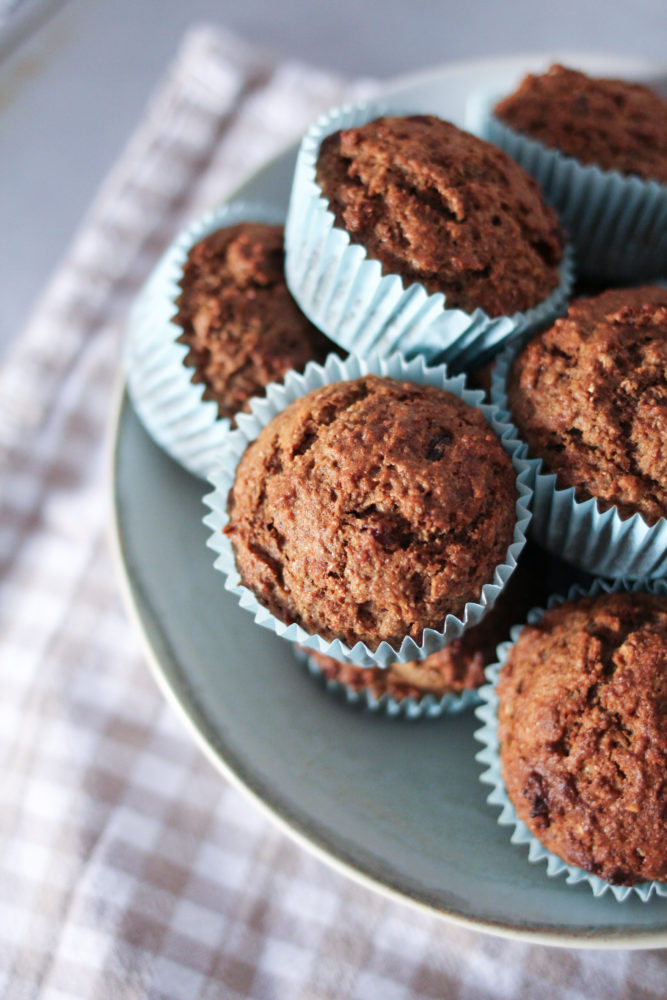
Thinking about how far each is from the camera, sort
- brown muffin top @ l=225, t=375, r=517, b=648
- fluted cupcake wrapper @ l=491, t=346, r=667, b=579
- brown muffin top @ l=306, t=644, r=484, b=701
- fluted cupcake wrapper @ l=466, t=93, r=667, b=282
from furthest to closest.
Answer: fluted cupcake wrapper @ l=466, t=93, r=667, b=282 < brown muffin top @ l=306, t=644, r=484, b=701 < fluted cupcake wrapper @ l=491, t=346, r=667, b=579 < brown muffin top @ l=225, t=375, r=517, b=648

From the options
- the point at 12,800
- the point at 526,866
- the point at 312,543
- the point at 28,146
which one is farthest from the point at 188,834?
the point at 28,146

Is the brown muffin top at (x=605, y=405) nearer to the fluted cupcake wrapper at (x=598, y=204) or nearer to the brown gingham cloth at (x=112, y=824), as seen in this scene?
the fluted cupcake wrapper at (x=598, y=204)

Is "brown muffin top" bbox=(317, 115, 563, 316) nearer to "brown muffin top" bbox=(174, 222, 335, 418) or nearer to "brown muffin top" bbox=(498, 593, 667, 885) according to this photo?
"brown muffin top" bbox=(174, 222, 335, 418)

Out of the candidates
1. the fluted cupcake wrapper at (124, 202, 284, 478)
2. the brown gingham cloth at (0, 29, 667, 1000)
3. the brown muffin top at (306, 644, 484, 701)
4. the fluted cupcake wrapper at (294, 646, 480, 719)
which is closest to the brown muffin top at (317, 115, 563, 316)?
the fluted cupcake wrapper at (124, 202, 284, 478)

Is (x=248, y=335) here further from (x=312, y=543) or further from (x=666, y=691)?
(x=666, y=691)

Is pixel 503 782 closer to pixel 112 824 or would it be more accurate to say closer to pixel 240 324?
pixel 112 824
